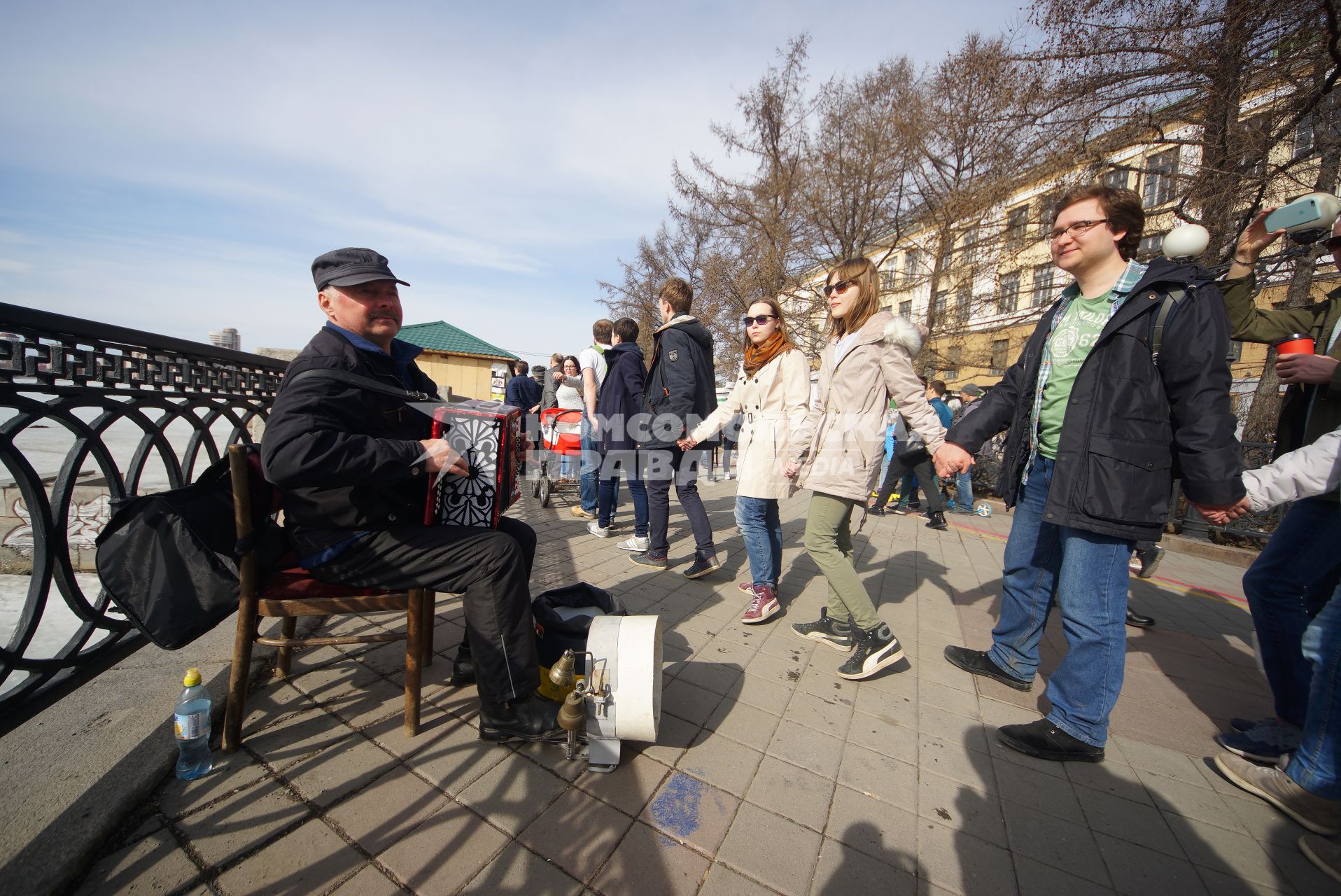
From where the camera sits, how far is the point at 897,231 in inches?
518

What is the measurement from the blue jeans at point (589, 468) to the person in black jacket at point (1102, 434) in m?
3.92

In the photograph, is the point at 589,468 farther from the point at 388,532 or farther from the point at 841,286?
the point at 388,532

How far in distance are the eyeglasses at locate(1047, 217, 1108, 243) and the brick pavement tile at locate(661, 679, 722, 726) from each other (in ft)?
8.08

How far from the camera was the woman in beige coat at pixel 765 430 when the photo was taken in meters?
3.20

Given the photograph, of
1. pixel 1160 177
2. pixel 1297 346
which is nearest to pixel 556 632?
pixel 1297 346

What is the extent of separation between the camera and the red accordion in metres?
2.12

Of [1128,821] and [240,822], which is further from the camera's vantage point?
[1128,821]

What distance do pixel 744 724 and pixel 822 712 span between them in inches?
15.7

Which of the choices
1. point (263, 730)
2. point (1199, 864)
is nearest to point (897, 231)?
point (1199, 864)

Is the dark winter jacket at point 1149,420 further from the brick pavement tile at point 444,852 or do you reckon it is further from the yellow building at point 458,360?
the yellow building at point 458,360

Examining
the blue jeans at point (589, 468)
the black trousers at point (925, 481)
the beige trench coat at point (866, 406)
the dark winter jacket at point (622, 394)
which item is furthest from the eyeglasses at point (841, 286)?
the black trousers at point (925, 481)

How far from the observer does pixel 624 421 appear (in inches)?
183

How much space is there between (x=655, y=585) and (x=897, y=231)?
12723 millimetres

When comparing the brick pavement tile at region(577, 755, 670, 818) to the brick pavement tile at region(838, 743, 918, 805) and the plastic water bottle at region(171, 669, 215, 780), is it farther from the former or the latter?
the plastic water bottle at region(171, 669, 215, 780)
